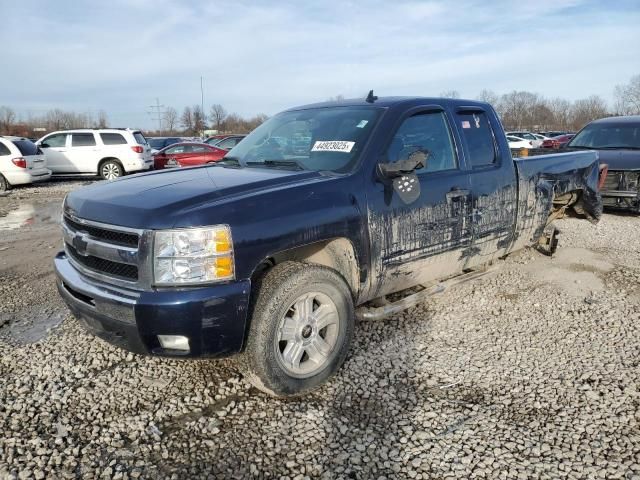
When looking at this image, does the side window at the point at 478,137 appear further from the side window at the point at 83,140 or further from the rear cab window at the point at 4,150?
the side window at the point at 83,140

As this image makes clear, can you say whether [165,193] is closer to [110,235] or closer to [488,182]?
[110,235]

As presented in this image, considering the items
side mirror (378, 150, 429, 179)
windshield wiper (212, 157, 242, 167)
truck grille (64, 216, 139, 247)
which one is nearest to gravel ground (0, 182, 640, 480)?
truck grille (64, 216, 139, 247)

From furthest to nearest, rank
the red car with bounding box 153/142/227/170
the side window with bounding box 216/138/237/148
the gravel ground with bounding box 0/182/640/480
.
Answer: the side window with bounding box 216/138/237/148 → the red car with bounding box 153/142/227/170 → the gravel ground with bounding box 0/182/640/480

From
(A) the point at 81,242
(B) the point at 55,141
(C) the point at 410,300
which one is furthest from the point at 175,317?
(B) the point at 55,141

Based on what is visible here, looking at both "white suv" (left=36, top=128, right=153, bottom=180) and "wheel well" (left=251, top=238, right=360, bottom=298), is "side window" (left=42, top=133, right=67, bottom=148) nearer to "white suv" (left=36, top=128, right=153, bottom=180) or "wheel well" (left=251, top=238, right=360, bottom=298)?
"white suv" (left=36, top=128, right=153, bottom=180)

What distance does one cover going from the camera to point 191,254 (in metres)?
2.59

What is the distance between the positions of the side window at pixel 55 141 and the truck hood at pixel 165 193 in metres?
16.3

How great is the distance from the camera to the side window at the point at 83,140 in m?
17.5

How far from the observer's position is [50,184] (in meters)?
16.6

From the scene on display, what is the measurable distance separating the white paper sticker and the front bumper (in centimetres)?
131

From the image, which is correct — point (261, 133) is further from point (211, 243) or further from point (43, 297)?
point (43, 297)

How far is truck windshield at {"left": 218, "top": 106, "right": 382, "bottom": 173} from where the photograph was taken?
136 inches

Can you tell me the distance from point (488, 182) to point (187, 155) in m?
15.2

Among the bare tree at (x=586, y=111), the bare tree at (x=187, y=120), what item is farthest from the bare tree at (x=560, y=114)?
the bare tree at (x=187, y=120)
